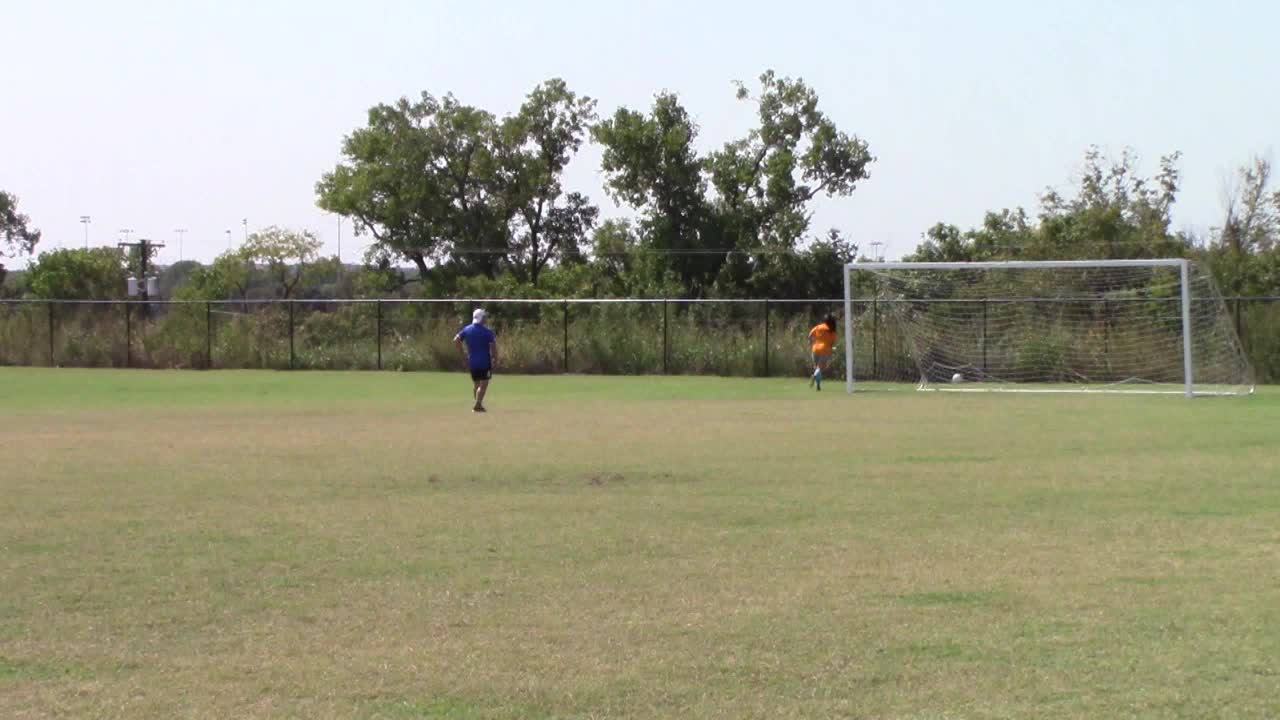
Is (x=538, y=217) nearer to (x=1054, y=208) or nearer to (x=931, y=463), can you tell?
(x=1054, y=208)

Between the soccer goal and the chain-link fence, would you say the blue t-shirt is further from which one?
the chain-link fence

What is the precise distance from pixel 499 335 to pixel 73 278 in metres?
44.3

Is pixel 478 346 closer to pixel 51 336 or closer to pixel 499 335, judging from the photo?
pixel 499 335

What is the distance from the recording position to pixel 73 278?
8194cm

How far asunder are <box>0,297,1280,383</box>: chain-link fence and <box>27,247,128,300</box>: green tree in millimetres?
29492

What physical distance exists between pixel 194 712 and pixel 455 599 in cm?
263

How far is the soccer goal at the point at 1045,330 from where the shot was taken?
33.9 meters

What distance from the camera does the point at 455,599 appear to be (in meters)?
9.61

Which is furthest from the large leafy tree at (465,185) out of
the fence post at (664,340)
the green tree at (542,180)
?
the fence post at (664,340)

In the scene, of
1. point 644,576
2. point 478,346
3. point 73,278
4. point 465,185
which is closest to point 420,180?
point 465,185

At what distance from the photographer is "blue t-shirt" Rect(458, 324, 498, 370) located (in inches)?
1067

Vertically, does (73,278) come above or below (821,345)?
above

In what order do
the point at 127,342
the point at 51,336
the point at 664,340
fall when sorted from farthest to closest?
the point at 51,336
the point at 127,342
the point at 664,340

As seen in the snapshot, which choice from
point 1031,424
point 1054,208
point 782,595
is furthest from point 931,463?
point 1054,208
